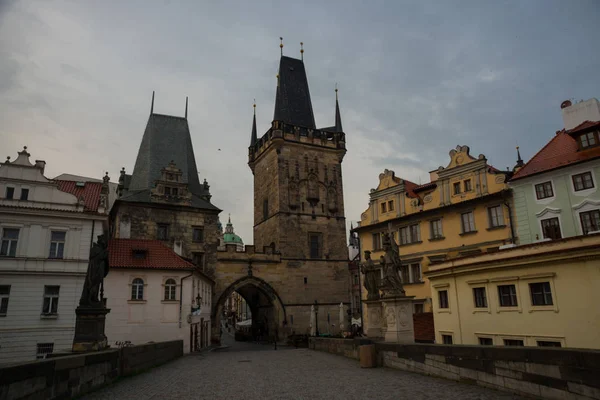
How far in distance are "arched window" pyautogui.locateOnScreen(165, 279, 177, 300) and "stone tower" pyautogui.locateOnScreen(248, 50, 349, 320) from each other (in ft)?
50.3

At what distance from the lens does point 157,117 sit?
4219cm

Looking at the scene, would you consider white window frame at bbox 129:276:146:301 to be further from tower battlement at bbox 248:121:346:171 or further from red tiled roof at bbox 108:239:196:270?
tower battlement at bbox 248:121:346:171

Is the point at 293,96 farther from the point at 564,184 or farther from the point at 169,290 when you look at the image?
the point at 564,184

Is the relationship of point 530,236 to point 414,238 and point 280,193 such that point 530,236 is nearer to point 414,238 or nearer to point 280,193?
point 414,238

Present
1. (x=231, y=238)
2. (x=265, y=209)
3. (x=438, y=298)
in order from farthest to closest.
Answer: (x=231, y=238)
(x=265, y=209)
(x=438, y=298)

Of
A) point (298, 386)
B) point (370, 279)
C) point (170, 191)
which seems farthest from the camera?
point (170, 191)

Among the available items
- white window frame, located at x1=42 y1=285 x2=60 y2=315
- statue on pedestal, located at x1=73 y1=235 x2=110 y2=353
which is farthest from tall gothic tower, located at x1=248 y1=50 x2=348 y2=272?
statue on pedestal, located at x1=73 y1=235 x2=110 y2=353

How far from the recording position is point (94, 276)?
1281 centimetres

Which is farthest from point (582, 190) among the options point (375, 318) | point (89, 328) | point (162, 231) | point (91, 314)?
point (162, 231)

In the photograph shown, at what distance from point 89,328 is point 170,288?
1274cm

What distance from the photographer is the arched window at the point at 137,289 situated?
24141 millimetres

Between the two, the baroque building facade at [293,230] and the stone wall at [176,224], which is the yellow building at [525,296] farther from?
the stone wall at [176,224]

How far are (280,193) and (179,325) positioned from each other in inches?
725

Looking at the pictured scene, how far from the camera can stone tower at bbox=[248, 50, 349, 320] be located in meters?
40.3
